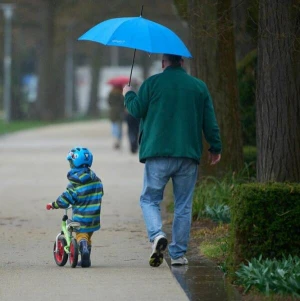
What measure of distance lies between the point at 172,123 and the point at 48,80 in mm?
45937

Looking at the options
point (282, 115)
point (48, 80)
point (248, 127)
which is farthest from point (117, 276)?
point (48, 80)

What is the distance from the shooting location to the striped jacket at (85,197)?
8.47m

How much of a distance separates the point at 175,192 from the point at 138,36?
1.26m

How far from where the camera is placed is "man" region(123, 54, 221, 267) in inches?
330

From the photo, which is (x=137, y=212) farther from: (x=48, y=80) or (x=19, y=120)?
(x=19, y=120)

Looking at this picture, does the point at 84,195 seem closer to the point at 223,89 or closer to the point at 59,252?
the point at 59,252

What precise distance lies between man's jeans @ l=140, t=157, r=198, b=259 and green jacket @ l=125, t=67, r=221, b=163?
0.31 ft

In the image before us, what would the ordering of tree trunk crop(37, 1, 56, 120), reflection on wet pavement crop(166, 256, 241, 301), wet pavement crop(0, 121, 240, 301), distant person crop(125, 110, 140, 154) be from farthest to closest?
tree trunk crop(37, 1, 56, 120) → distant person crop(125, 110, 140, 154) → wet pavement crop(0, 121, 240, 301) → reflection on wet pavement crop(166, 256, 241, 301)

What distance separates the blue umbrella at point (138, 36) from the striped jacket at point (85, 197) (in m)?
1.02

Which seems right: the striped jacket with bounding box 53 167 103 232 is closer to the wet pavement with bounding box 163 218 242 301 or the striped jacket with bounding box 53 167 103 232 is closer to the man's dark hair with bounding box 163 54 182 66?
the wet pavement with bounding box 163 218 242 301

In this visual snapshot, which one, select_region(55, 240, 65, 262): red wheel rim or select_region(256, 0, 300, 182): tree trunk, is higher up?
select_region(256, 0, 300, 182): tree trunk

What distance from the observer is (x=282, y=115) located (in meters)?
8.73

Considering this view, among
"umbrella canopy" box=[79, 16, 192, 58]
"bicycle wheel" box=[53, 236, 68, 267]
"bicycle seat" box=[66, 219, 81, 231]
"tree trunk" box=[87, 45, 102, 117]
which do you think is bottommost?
"tree trunk" box=[87, 45, 102, 117]

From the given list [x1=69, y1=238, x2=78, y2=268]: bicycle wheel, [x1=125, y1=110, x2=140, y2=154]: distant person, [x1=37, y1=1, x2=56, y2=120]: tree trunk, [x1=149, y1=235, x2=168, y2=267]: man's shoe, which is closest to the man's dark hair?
[x1=149, y1=235, x2=168, y2=267]: man's shoe
